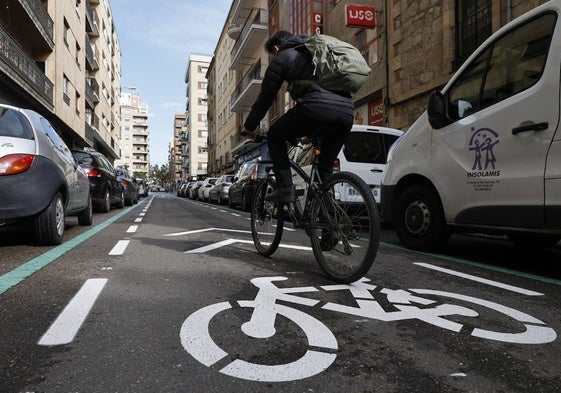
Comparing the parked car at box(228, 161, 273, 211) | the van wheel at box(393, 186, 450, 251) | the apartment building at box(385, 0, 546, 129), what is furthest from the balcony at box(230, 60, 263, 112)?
the van wheel at box(393, 186, 450, 251)

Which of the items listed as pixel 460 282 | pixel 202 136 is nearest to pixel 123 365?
pixel 460 282

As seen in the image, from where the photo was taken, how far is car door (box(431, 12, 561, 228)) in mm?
3316

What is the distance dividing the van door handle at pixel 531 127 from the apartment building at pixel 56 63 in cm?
1405

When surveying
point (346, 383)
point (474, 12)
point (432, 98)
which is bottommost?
point (346, 383)

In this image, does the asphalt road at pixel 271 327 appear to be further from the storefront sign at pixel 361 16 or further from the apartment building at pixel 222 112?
the apartment building at pixel 222 112

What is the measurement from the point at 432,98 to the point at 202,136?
80070 millimetres

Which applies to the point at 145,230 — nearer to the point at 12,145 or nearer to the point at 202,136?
the point at 12,145

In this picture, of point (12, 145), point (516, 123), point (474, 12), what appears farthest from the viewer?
point (474, 12)

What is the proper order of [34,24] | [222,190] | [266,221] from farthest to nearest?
[222,190]
[34,24]
[266,221]

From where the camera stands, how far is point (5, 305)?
97.3 inches

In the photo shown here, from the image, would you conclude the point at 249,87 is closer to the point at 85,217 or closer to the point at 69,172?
the point at 85,217

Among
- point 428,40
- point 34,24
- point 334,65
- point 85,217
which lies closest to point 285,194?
point 334,65

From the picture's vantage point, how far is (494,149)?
3.70 meters

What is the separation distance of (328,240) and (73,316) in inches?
70.9
